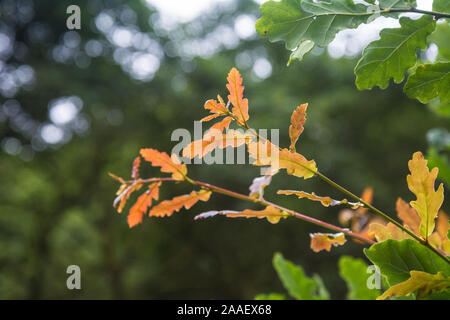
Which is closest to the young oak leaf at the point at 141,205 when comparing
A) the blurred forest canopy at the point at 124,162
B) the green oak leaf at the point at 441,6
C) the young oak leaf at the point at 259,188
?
the young oak leaf at the point at 259,188

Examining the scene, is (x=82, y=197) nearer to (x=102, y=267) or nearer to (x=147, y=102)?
(x=102, y=267)

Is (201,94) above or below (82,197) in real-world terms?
above

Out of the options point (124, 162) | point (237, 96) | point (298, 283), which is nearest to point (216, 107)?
point (237, 96)

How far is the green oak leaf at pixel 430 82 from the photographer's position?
361 millimetres

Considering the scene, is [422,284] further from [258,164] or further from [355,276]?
[355,276]

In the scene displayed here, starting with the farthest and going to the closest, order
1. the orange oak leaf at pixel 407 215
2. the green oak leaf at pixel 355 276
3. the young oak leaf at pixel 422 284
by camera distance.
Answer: the green oak leaf at pixel 355 276
the orange oak leaf at pixel 407 215
the young oak leaf at pixel 422 284

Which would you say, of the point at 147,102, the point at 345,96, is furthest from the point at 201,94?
the point at 345,96

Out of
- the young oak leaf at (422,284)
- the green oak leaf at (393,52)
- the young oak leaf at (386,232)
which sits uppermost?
the green oak leaf at (393,52)

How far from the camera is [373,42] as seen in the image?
0.37 meters

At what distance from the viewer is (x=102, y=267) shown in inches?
173

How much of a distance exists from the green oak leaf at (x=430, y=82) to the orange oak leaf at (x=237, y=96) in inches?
6.8

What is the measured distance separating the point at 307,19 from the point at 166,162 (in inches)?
7.8

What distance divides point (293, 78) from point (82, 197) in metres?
3.27

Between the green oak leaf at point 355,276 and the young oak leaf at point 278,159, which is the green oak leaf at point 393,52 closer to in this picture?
the young oak leaf at point 278,159
